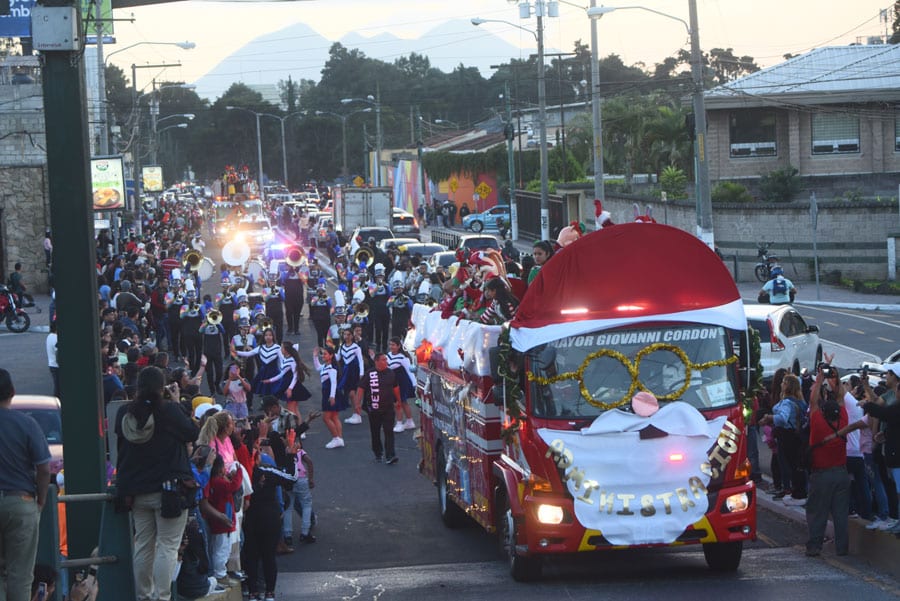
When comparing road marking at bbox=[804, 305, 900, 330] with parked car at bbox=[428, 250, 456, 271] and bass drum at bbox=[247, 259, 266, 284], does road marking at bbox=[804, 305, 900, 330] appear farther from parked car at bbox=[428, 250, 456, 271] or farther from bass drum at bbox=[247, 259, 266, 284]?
bass drum at bbox=[247, 259, 266, 284]

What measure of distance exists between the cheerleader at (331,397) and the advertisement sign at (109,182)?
2248cm

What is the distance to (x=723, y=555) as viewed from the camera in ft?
38.9

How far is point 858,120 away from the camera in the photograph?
51656mm

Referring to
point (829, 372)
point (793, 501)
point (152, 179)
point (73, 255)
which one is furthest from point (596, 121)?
point (152, 179)

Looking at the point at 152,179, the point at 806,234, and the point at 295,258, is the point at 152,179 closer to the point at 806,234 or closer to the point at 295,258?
the point at 806,234

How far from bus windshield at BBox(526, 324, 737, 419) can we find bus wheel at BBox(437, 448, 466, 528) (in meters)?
3.84

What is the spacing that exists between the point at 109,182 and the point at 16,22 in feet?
42.7

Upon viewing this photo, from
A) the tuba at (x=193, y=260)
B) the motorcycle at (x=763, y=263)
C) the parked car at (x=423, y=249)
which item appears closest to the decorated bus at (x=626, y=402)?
the tuba at (x=193, y=260)

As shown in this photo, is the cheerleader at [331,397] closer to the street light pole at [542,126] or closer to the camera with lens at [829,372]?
the camera with lens at [829,372]

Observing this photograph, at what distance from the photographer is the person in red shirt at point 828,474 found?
1247cm

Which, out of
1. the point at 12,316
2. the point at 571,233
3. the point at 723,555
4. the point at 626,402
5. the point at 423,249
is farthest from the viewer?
the point at 423,249

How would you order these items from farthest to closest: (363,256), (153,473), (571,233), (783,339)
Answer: (363,256), (783,339), (571,233), (153,473)

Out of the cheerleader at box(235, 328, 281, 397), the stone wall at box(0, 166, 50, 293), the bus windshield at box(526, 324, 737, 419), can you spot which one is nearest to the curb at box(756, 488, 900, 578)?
the bus windshield at box(526, 324, 737, 419)

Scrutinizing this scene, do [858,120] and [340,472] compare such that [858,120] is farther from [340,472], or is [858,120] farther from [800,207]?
[340,472]
